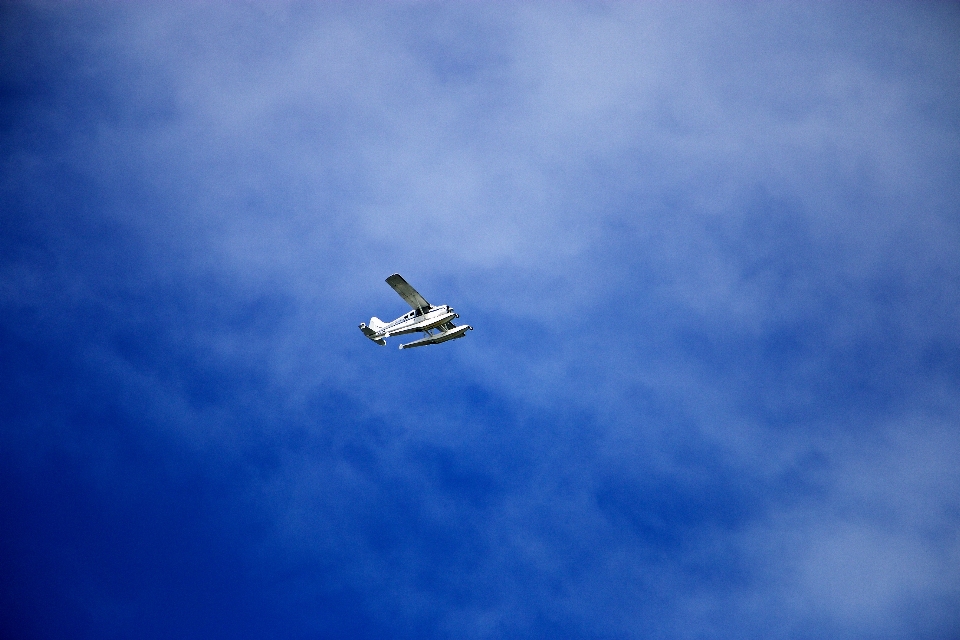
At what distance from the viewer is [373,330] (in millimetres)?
67938

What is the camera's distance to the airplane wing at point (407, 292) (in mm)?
59469

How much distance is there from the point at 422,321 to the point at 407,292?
125 inches

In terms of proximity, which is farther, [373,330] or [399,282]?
[373,330]

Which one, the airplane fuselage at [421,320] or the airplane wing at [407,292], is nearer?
the airplane wing at [407,292]

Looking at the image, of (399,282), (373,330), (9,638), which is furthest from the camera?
(9,638)

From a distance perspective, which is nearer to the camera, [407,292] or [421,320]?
[407,292]

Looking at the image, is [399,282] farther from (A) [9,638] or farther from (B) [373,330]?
(A) [9,638]

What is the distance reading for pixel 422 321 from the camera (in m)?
62.9

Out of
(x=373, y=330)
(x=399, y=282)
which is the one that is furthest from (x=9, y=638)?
(x=399, y=282)

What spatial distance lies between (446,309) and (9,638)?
256ft

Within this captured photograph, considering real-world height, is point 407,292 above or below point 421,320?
above

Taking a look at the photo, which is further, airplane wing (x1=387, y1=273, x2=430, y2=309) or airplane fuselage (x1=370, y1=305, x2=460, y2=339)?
airplane fuselage (x1=370, y1=305, x2=460, y2=339)

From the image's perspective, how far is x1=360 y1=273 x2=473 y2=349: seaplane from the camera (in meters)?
61.0

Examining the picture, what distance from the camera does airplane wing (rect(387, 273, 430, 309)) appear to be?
2341 inches
